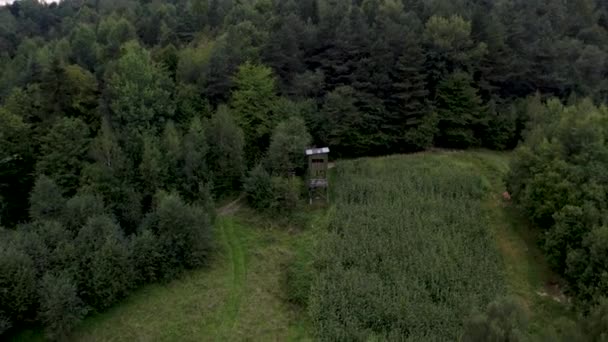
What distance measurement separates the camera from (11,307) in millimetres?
28906

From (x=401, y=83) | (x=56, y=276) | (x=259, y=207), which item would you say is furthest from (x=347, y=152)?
(x=56, y=276)

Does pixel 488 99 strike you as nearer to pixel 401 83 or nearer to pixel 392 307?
pixel 401 83

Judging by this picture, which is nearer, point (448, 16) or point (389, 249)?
point (389, 249)

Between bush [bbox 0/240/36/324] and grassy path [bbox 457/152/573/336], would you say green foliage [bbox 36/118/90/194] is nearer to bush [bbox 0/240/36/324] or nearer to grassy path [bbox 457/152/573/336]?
bush [bbox 0/240/36/324]

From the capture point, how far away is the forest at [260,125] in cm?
3139

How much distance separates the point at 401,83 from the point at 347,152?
298 inches

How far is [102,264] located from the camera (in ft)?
102

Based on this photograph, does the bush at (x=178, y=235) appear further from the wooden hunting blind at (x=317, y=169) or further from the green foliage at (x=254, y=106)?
the green foliage at (x=254, y=106)

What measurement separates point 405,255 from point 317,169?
407 inches

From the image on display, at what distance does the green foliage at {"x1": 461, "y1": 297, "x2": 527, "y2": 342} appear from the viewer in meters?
19.3

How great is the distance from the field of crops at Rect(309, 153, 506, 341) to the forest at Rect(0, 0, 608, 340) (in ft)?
11.6

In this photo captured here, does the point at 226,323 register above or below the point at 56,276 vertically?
below

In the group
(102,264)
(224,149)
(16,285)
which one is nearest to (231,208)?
(224,149)

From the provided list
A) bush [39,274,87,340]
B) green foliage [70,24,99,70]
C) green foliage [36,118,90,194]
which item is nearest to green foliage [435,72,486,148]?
green foliage [36,118,90,194]
